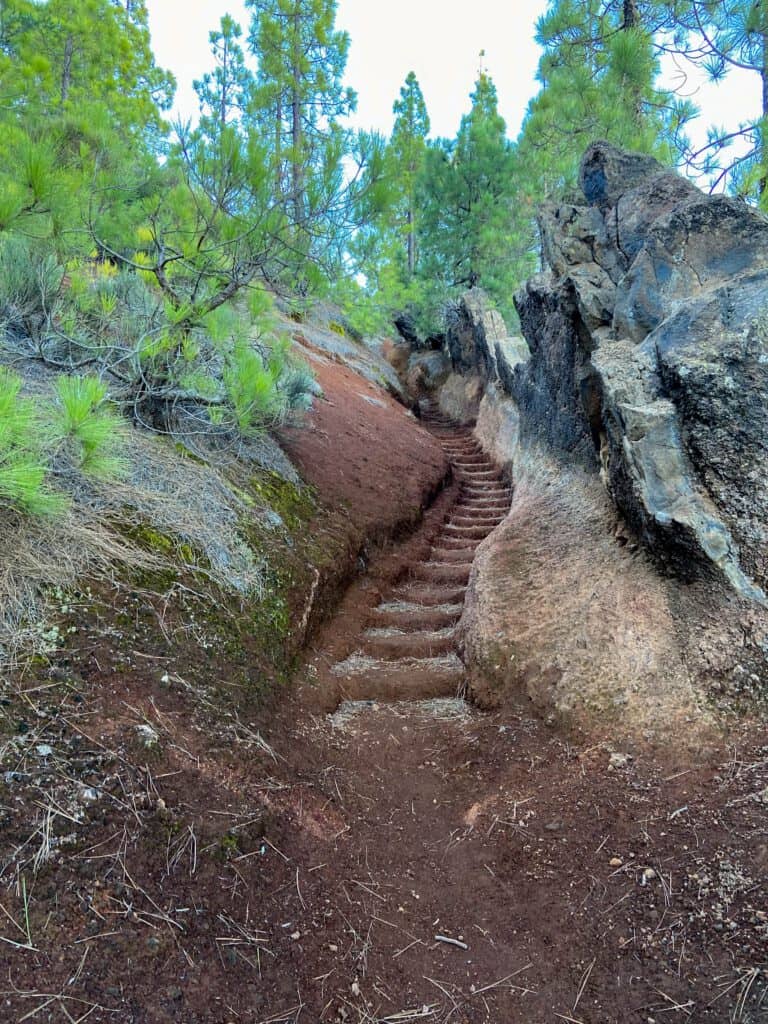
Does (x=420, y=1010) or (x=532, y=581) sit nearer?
(x=420, y=1010)

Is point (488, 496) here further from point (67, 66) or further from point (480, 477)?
point (67, 66)

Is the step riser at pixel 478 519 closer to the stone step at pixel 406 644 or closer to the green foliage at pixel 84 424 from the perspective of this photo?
the stone step at pixel 406 644

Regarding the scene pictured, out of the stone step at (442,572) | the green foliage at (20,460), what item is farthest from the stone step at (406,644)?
the green foliage at (20,460)

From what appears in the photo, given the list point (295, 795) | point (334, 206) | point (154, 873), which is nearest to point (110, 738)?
point (154, 873)

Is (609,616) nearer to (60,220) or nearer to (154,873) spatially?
(154,873)

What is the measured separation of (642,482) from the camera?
368 cm

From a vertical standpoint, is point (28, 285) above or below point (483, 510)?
above

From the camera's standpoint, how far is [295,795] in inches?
120

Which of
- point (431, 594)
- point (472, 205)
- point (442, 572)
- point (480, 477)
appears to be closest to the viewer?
point (431, 594)

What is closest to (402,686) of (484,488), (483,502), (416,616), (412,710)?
(412,710)

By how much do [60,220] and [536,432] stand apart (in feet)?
14.6

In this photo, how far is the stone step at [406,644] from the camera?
16.8 feet

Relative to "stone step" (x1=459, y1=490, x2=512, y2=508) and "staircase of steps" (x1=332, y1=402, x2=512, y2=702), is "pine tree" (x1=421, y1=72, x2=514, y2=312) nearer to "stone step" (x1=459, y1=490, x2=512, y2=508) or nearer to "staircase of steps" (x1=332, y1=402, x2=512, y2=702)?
"stone step" (x1=459, y1=490, x2=512, y2=508)

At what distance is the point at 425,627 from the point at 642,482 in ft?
8.45
